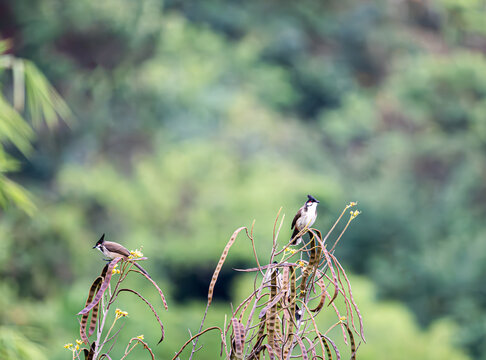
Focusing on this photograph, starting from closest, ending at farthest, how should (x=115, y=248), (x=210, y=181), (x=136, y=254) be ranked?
(x=136, y=254) → (x=115, y=248) → (x=210, y=181)

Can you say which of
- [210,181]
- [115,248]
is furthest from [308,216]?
[210,181]

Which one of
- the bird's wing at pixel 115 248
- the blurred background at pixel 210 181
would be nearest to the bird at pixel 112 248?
the bird's wing at pixel 115 248

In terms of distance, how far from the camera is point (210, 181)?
9117 mm

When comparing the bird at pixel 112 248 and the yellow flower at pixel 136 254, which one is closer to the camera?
the yellow flower at pixel 136 254

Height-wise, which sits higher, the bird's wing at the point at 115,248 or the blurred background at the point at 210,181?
the blurred background at the point at 210,181

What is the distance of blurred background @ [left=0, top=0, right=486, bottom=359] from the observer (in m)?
6.70

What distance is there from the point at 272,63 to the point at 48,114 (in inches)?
493

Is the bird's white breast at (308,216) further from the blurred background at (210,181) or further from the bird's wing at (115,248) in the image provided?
the blurred background at (210,181)

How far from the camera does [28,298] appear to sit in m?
6.36

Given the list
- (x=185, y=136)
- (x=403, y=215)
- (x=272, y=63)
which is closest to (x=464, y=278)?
(x=403, y=215)

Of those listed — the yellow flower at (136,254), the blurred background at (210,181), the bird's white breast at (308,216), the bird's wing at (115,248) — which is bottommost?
the yellow flower at (136,254)

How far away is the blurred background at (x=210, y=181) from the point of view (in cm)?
670

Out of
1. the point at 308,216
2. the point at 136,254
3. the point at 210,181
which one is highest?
the point at 210,181

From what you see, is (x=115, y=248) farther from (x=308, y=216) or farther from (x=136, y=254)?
(x=308, y=216)
